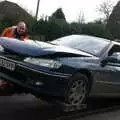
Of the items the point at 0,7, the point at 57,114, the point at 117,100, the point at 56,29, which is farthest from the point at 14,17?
the point at 57,114

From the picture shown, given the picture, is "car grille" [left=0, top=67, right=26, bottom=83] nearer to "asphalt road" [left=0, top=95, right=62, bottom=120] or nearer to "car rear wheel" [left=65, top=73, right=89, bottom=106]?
"asphalt road" [left=0, top=95, right=62, bottom=120]

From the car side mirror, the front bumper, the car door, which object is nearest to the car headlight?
the front bumper

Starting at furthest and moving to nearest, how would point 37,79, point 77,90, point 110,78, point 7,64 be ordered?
point 110,78, point 77,90, point 7,64, point 37,79

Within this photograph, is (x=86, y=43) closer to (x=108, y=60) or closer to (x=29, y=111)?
(x=108, y=60)

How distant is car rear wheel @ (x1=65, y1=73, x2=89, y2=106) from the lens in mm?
6891

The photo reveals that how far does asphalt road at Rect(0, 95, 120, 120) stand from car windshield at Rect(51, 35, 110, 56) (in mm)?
1242

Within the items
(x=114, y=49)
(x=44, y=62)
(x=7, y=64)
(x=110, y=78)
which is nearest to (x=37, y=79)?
(x=44, y=62)

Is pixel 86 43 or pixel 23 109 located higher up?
pixel 86 43

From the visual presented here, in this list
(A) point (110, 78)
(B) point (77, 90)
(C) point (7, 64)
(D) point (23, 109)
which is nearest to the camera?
(C) point (7, 64)

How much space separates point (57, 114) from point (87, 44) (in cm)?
170

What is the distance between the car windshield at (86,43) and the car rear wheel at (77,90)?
94 centimetres

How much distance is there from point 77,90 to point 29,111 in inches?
38.8

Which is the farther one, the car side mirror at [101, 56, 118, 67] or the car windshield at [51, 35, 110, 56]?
the car windshield at [51, 35, 110, 56]

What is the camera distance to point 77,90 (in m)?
7.07
